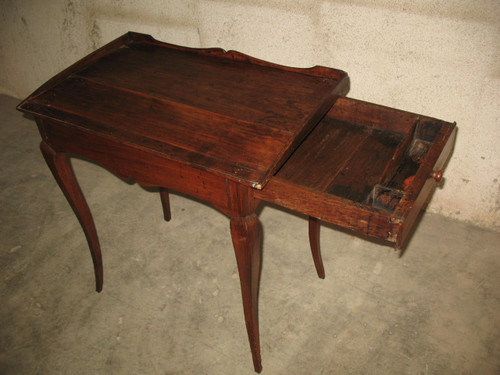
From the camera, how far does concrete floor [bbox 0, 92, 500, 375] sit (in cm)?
161

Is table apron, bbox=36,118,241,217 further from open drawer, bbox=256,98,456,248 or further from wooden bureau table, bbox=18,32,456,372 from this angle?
open drawer, bbox=256,98,456,248

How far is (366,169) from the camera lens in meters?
1.33

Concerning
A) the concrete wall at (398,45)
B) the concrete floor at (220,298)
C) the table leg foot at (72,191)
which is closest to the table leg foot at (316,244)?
the concrete floor at (220,298)

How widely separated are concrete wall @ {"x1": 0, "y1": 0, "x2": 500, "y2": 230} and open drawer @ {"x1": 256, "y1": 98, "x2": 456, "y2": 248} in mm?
501

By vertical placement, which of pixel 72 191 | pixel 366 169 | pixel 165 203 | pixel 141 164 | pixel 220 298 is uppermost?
pixel 141 164

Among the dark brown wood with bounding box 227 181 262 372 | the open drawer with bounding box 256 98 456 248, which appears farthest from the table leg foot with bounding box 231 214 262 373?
the open drawer with bounding box 256 98 456 248

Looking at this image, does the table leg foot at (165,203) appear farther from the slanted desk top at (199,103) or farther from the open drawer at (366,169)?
Result: the open drawer at (366,169)

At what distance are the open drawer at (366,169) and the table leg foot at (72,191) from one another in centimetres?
76

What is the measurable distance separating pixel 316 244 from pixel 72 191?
989mm

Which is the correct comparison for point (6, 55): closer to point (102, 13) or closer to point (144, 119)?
point (102, 13)

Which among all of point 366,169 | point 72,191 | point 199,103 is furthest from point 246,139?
point 72,191

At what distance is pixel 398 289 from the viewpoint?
185 centimetres

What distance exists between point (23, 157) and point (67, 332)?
4.58ft

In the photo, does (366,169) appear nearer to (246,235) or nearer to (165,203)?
(246,235)
